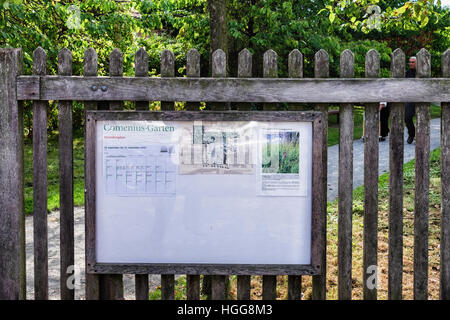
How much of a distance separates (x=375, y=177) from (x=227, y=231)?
109 cm

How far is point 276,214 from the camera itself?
3.36 metres

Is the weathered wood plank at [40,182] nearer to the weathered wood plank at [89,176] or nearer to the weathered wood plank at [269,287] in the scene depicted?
the weathered wood plank at [89,176]

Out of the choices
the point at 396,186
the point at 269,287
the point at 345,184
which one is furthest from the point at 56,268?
the point at 396,186

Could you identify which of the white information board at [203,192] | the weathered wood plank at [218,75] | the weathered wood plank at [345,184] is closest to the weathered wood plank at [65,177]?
the white information board at [203,192]

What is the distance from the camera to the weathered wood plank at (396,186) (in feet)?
10.9

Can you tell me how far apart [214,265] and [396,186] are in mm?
1365

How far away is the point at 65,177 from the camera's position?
343 centimetres

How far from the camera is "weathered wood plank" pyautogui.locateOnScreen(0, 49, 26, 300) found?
334 centimetres

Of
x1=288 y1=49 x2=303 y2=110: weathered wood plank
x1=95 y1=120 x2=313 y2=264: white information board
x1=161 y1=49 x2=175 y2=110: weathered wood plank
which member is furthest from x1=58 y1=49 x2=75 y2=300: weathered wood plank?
x1=288 y1=49 x2=303 y2=110: weathered wood plank

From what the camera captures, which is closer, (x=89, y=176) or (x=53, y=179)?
(x=89, y=176)

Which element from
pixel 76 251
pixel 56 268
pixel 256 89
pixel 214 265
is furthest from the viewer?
pixel 76 251

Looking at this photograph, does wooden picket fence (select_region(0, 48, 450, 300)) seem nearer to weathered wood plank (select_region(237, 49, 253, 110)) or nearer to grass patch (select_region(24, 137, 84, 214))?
weathered wood plank (select_region(237, 49, 253, 110))

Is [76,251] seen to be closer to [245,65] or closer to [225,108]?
[225,108]
